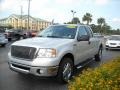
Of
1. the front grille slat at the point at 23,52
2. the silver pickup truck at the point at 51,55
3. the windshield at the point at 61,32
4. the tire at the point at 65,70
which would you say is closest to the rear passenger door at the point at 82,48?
the silver pickup truck at the point at 51,55

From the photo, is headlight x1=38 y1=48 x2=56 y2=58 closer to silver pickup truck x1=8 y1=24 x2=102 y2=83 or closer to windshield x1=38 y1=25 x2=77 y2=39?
silver pickup truck x1=8 y1=24 x2=102 y2=83

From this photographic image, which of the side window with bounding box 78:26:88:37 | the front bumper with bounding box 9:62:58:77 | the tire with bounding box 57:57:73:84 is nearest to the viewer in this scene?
the front bumper with bounding box 9:62:58:77

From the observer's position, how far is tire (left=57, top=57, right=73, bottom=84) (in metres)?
6.59

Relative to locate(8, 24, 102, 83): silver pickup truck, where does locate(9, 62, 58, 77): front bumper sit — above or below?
below

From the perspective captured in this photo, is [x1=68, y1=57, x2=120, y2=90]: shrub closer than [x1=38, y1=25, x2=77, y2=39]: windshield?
Yes

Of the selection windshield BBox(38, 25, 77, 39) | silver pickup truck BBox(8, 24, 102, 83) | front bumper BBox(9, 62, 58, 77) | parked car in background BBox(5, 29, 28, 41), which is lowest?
parked car in background BBox(5, 29, 28, 41)

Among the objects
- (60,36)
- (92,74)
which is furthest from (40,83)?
(92,74)

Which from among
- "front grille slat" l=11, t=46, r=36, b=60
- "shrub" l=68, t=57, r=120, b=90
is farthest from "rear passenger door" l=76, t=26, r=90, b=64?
"shrub" l=68, t=57, r=120, b=90

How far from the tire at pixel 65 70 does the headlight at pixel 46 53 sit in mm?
451

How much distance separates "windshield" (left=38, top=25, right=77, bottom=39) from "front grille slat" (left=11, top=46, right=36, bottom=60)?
1.47 meters

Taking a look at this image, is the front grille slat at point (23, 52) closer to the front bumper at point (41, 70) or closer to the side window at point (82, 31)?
the front bumper at point (41, 70)

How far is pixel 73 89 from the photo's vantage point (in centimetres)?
367

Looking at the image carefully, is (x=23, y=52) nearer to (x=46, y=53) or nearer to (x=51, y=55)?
(x=46, y=53)

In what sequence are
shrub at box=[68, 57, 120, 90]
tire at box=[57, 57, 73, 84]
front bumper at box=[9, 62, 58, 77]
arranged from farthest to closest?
tire at box=[57, 57, 73, 84] < front bumper at box=[9, 62, 58, 77] < shrub at box=[68, 57, 120, 90]
